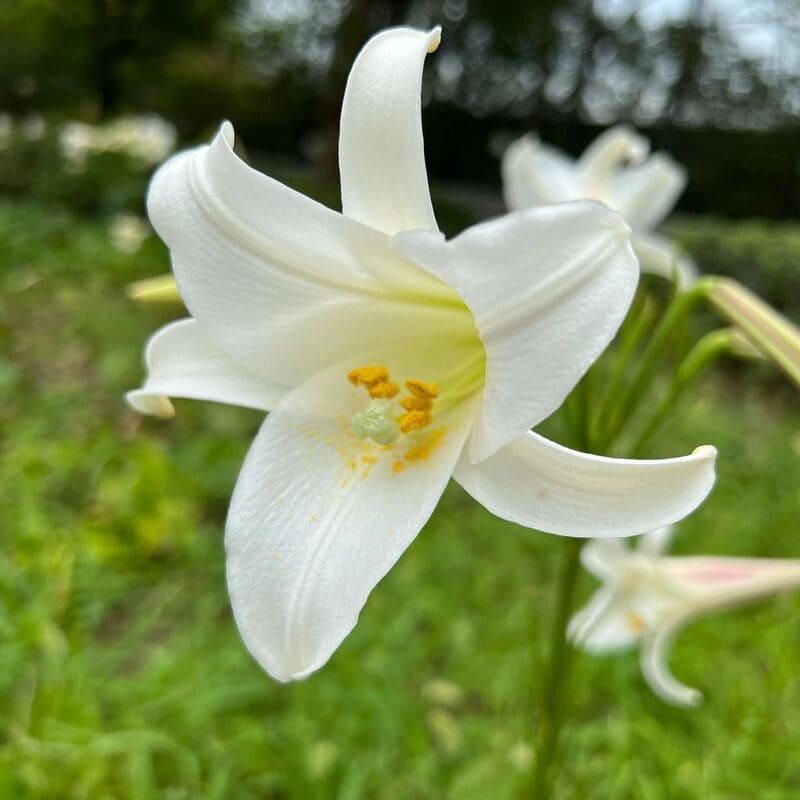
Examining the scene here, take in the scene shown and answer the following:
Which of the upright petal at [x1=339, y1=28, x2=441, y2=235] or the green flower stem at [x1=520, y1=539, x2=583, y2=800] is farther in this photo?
the green flower stem at [x1=520, y1=539, x2=583, y2=800]

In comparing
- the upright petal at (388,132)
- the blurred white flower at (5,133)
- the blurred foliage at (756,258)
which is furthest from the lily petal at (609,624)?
the blurred white flower at (5,133)

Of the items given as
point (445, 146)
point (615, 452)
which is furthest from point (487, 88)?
point (615, 452)

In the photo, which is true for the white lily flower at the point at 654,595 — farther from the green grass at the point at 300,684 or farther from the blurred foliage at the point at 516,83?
the blurred foliage at the point at 516,83

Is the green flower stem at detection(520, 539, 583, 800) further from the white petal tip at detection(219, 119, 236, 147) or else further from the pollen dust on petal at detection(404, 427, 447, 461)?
the white petal tip at detection(219, 119, 236, 147)

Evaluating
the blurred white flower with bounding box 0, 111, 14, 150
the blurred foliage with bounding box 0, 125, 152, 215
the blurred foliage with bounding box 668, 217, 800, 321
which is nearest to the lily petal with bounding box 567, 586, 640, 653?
the blurred foliage with bounding box 668, 217, 800, 321

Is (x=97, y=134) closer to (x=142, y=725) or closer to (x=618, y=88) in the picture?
(x=142, y=725)
